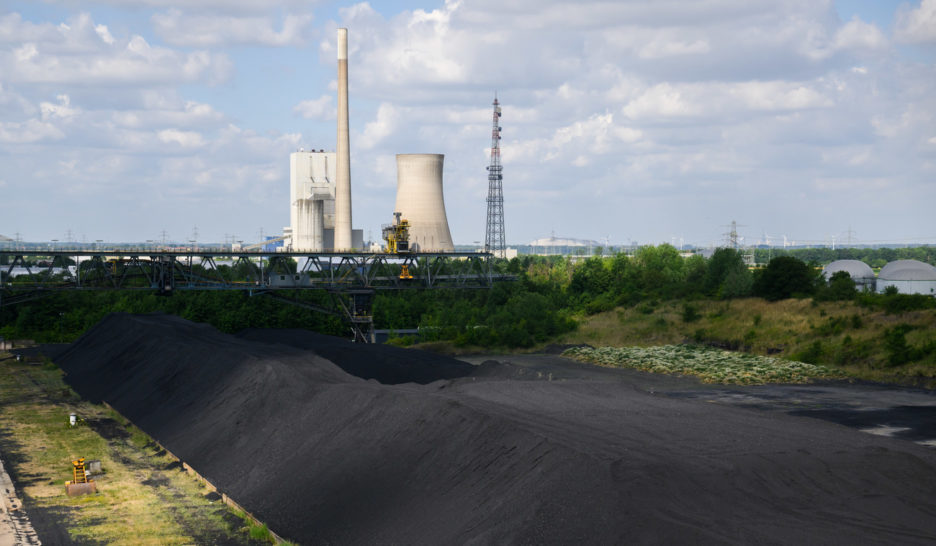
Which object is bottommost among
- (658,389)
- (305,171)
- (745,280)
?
(658,389)

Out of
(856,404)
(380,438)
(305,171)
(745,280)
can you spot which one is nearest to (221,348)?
(380,438)

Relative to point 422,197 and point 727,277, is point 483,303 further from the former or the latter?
point 727,277

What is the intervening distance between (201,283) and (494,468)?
42.3 metres

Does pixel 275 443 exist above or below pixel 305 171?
below

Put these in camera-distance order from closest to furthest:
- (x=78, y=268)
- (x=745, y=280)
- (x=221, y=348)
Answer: (x=221, y=348)
(x=78, y=268)
(x=745, y=280)

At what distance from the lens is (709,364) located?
49.0 metres

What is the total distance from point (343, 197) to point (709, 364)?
39.9 metres

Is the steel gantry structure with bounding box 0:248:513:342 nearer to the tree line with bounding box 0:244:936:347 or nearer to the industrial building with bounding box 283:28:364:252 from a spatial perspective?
the tree line with bounding box 0:244:936:347

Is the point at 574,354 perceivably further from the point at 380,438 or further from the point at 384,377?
the point at 380,438

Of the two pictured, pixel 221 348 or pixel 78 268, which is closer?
pixel 221 348

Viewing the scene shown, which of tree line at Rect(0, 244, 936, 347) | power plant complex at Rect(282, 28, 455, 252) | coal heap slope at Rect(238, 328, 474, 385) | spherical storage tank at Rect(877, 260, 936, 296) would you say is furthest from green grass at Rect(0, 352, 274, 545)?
spherical storage tank at Rect(877, 260, 936, 296)

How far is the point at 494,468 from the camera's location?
64.9 feet

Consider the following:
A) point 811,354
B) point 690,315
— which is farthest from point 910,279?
point 811,354

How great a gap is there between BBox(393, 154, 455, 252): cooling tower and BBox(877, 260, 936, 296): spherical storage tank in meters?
39.4
